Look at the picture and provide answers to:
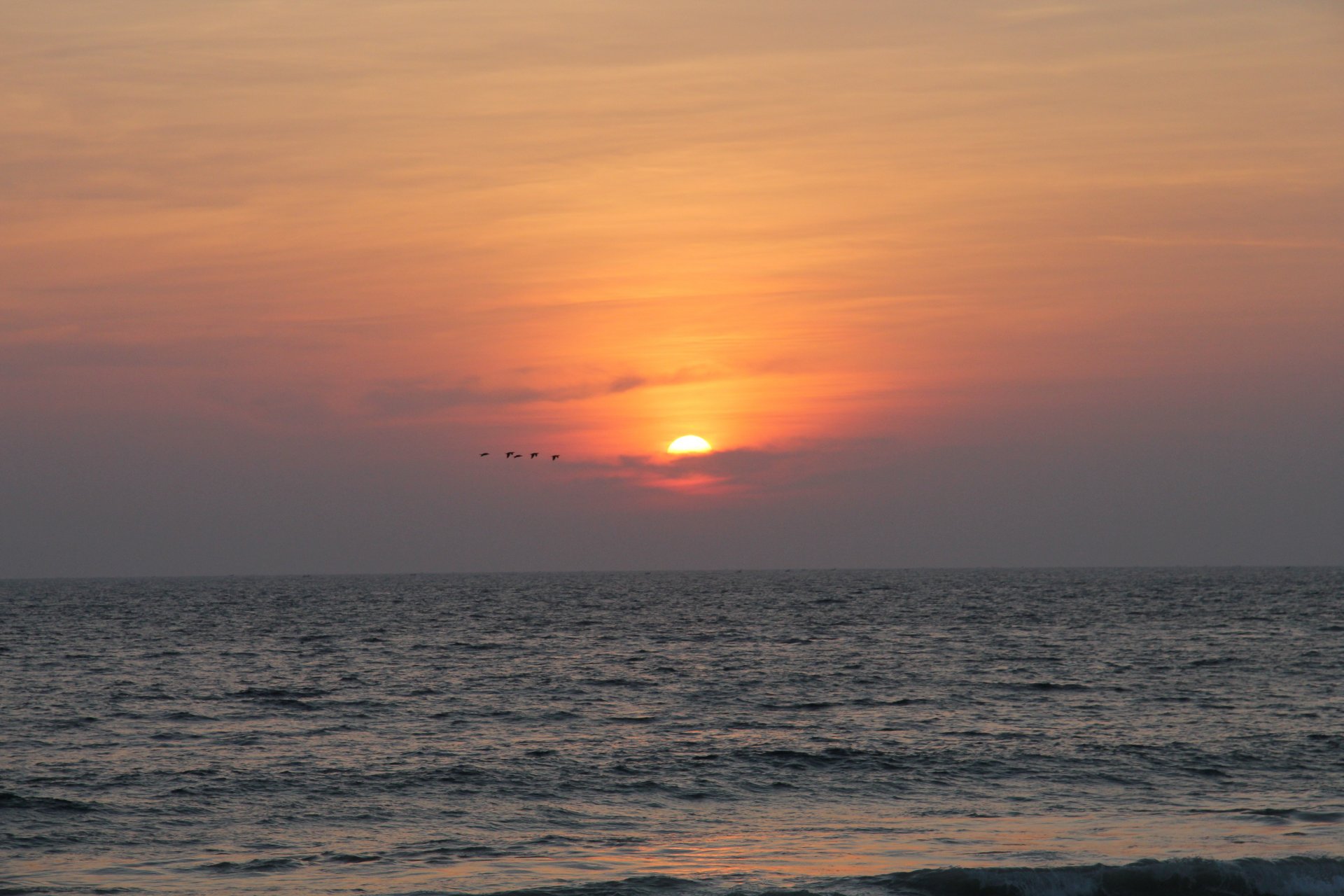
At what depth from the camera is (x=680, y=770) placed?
3569 cm

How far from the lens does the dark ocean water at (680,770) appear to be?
2550 centimetres

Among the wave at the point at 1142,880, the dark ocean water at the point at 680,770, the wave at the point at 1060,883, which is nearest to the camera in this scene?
the wave at the point at 1060,883

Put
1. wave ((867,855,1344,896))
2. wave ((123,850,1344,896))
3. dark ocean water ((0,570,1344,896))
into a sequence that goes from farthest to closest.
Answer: dark ocean water ((0,570,1344,896)) → wave ((867,855,1344,896)) → wave ((123,850,1344,896))

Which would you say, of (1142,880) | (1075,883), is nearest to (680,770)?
(1075,883)

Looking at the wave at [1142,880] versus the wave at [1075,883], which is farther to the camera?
the wave at [1142,880]

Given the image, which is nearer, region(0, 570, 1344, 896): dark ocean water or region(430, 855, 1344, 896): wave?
region(430, 855, 1344, 896): wave

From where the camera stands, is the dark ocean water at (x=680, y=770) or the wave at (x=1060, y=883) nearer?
the wave at (x=1060, y=883)

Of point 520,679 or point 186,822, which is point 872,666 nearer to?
point 520,679

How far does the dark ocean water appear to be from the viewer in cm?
2550

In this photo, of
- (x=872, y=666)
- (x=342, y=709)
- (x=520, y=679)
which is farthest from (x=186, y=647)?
(x=872, y=666)

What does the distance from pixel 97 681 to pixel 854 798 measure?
40.0 metres

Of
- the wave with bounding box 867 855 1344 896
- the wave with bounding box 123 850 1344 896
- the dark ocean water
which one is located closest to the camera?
the wave with bounding box 123 850 1344 896

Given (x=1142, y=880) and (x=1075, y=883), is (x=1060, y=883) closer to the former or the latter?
(x=1075, y=883)

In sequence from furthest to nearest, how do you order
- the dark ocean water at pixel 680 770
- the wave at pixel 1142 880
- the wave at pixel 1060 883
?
the dark ocean water at pixel 680 770 → the wave at pixel 1142 880 → the wave at pixel 1060 883
